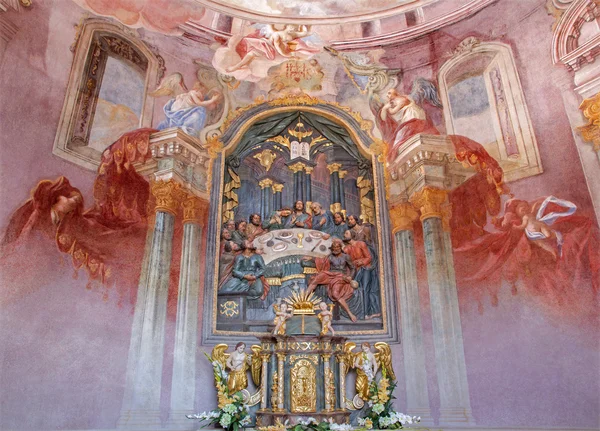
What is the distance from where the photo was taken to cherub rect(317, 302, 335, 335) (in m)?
9.56

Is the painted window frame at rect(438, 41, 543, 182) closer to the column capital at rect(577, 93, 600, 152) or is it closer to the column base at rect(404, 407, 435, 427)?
the column capital at rect(577, 93, 600, 152)

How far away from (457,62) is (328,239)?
187 inches

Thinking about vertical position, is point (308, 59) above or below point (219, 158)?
above

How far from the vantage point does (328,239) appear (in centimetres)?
1113

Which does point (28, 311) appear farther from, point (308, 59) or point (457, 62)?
point (457, 62)

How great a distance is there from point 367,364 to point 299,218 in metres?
3.45

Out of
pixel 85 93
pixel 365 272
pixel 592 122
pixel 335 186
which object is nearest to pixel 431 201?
pixel 365 272

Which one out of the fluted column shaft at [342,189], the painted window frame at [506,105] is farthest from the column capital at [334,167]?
the painted window frame at [506,105]

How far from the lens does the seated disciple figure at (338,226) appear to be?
443 inches

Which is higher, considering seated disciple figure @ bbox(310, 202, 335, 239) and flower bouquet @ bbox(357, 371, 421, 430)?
seated disciple figure @ bbox(310, 202, 335, 239)

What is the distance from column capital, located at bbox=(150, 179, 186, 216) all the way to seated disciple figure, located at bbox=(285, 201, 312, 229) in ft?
7.97

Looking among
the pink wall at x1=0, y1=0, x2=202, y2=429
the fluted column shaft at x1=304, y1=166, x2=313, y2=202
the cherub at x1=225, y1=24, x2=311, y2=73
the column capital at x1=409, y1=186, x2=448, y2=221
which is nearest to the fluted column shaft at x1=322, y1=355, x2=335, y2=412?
the pink wall at x1=0, y1=0, x2=202, y2=429

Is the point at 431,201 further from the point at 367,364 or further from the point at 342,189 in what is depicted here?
the point at 367,364

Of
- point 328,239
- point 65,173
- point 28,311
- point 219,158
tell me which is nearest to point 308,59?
point 219,158
